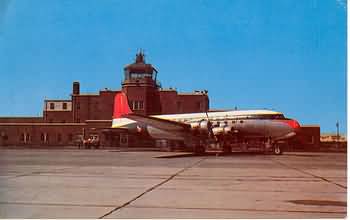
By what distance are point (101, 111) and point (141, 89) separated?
924 centimetres

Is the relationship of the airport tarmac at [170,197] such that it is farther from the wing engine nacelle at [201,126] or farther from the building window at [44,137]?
the building window at [44,137]

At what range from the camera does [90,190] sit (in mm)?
7910

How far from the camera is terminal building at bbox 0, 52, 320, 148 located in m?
36.9

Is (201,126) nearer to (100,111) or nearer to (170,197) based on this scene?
(170,197)

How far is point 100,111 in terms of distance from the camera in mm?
45156

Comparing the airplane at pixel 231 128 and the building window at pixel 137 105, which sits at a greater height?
the building window at pixel 137 105

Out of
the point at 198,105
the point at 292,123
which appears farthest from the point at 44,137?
the point at 292,123

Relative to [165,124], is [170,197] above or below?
below

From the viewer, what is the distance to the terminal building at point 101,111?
1452 inches

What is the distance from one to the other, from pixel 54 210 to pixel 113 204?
0.94 m

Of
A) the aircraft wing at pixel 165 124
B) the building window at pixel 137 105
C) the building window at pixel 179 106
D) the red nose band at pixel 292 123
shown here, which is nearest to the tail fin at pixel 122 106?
the building window at pixel 137 105

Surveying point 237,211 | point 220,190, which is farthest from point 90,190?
point 237,211

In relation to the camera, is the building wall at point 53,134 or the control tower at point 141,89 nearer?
the control tower at point 141,89

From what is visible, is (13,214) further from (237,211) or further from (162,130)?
(162,130)
